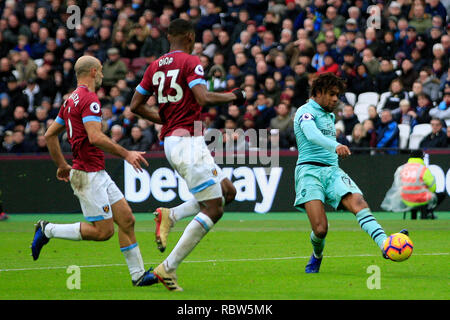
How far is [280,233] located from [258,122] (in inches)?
A: 223

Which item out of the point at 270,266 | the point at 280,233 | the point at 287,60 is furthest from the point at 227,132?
the point at 270,266

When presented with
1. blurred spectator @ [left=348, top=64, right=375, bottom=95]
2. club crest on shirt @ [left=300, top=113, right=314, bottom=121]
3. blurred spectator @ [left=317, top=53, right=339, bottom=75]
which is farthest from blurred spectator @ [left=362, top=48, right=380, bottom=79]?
club crest on shirt @ [left=300, top=113, right=314, bottom=121]

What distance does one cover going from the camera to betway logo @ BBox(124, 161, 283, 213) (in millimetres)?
19906

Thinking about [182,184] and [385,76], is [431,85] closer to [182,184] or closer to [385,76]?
[385,76]

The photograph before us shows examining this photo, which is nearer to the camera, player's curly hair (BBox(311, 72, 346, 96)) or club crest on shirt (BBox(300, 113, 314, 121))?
club crest on shirt (BBox(300, 113, 314, 121))

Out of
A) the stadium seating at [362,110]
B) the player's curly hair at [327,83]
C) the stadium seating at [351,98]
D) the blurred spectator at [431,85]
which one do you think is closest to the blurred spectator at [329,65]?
the stadium seating at [351,98]

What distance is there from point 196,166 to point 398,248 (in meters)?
2.28

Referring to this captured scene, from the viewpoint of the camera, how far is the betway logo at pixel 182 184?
19906 millimetres

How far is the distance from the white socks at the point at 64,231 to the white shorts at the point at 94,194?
0.22 metres

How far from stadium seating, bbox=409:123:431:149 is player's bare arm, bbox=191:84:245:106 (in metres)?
12.3

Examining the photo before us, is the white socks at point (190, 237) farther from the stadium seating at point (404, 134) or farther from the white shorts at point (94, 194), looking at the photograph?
the stadium seating at point (404, 134)

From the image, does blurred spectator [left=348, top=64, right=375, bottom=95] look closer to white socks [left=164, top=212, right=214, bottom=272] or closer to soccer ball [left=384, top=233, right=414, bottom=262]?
soccer ball [left=384, top=233, right=414, bottom=262]

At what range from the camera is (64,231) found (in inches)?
363

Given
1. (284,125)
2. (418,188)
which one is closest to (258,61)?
(284,125)
